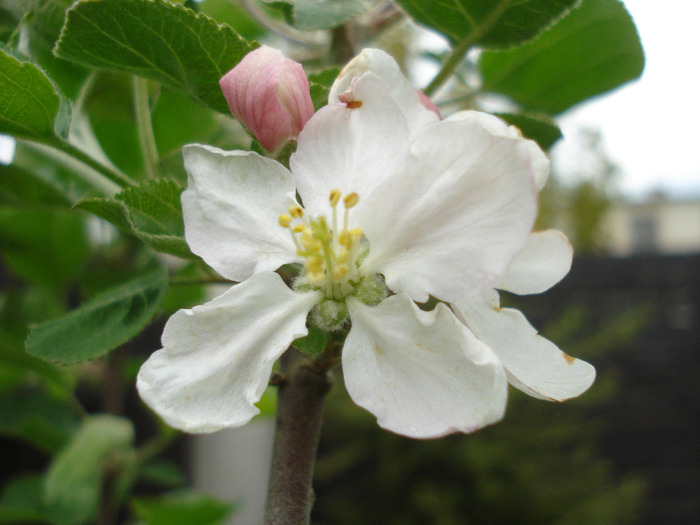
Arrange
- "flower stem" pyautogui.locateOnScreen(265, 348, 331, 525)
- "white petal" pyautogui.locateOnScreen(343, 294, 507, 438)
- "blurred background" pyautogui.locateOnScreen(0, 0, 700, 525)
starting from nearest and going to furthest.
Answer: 1. "white petal" pyautogui.locateOnScreen(343, 294, 507, 438)
2. "flower stem" pyautogui.locateOnScreen(265, 348, 331, 525)
3. "blurred background" pyautogui.locateOnScreen(0, 0, 700, 525)

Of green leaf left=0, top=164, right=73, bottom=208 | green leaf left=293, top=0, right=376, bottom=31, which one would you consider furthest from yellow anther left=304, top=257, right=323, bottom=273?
green leaf left=0, top=164, right=73, bottom=208

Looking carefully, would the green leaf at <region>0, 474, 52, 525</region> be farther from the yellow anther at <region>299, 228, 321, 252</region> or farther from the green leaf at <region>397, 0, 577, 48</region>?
the green leaf at <region>397, 0, 577, 48</region>

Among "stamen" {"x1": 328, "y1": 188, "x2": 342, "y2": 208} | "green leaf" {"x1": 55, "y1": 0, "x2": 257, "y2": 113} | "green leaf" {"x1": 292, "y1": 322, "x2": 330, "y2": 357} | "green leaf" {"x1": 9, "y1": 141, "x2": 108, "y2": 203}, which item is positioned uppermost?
"green leaf" {"x1": 55, "y1": 0, "x2": 257, "y2": 113}

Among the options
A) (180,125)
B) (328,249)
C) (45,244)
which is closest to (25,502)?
(45,244)

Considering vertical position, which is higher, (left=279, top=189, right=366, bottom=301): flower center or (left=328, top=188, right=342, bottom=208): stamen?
(left=328, top=188, right=342, bottom=208): stamen

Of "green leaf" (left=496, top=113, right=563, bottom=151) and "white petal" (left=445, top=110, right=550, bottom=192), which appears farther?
"green leaf" (left=496, top=113, right=563, bottom=151)

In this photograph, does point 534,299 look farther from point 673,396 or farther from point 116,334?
point 116,334

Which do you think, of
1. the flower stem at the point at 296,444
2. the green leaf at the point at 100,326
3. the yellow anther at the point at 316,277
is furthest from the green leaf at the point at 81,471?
the yellow anther at the point at 316,277
